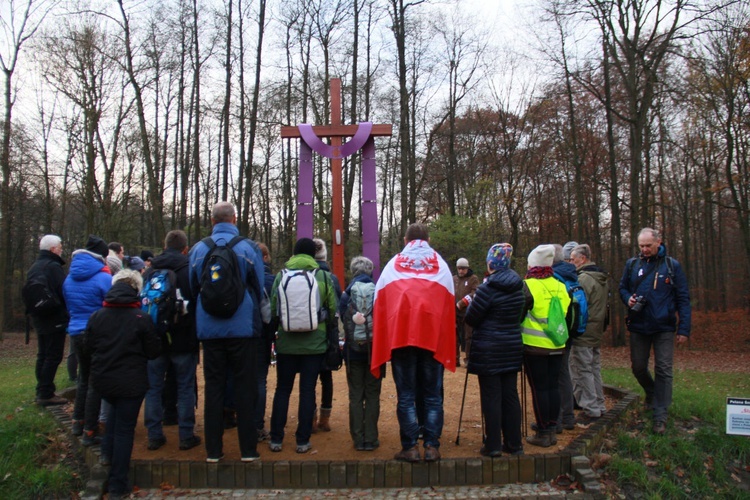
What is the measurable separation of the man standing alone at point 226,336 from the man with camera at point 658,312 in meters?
3.64

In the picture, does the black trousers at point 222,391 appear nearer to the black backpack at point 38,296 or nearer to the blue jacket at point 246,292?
the blue jacket at point 246,292

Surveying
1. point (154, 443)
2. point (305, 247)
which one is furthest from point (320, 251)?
point (154, 443)

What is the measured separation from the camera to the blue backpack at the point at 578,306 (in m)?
4.88

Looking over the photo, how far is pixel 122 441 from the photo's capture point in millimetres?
3895

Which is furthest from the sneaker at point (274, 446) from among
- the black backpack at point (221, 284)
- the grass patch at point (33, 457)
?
the grass patch at point (33, 457)

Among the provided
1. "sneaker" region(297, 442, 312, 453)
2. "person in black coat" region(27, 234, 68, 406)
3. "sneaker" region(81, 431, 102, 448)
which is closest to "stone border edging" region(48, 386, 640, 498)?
"sneaker" region(297, 442, 312, 453)

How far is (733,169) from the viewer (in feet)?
65.1

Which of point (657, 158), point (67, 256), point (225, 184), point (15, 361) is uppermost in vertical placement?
point (657, 158)

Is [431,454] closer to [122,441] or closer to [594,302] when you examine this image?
[122,441]

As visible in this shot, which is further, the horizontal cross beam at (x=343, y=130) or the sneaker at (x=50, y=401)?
the horizontal cross beam at (x=343, y=130)

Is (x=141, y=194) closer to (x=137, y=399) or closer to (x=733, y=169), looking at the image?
(x=137, y=399)

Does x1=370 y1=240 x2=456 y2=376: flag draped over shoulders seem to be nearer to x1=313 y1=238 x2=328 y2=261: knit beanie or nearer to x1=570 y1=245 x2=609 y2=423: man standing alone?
x1=313 y1=238 x2=328 y2=261: knit beanie

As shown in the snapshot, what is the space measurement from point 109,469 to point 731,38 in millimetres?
18355

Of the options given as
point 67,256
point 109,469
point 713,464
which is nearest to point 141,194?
point 67,256
